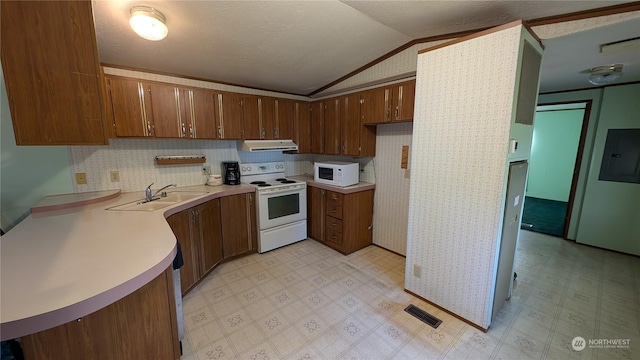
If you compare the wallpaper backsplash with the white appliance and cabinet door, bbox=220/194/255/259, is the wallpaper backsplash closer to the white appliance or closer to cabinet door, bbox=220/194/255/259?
the white appliance

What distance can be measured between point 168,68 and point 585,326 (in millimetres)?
4717

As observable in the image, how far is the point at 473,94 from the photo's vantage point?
6.03 ft

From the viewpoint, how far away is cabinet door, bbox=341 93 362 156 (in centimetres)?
329

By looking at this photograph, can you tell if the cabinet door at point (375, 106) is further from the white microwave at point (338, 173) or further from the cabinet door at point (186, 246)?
the cabinet door at point (186, 246)

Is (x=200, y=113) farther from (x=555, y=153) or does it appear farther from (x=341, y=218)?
(x=555, y=153)

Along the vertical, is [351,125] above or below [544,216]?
above

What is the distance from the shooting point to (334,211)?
336 cm

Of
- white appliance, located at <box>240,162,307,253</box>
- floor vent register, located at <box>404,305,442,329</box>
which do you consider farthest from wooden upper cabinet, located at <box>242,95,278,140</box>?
floor vent register, located at <box>404,305,442,329</box>

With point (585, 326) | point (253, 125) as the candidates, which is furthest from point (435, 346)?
point (253, 125)

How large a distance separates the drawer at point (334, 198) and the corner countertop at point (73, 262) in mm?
2039

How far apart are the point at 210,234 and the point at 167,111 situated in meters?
1.49

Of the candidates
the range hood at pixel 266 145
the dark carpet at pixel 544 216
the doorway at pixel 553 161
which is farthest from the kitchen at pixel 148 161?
the doorway at pixel 553 161

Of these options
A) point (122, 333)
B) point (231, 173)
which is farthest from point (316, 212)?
point (122, 333)

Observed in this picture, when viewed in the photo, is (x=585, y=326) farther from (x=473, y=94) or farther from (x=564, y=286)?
(x=473, y=94)
